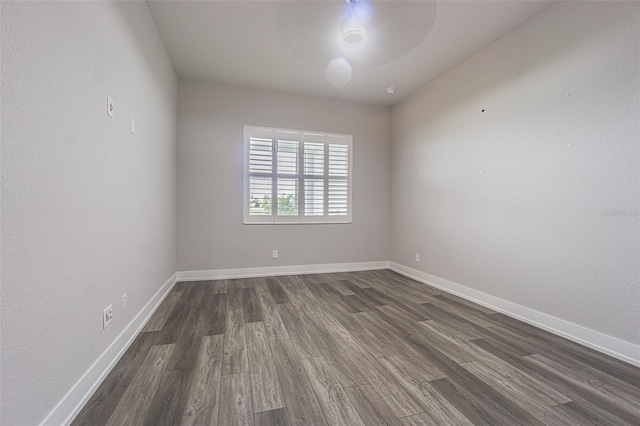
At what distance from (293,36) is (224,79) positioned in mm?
1362

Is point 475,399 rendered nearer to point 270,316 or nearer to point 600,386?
point 600,386

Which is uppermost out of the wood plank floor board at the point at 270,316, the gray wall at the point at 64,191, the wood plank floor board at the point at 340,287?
the gray wall at the point at 64,191

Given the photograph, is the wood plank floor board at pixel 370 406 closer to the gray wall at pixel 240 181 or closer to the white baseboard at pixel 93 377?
the white baseboard at pixel 93 377

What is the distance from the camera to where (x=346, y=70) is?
126 inches

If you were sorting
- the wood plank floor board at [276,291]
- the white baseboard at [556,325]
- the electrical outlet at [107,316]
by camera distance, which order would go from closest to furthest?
1. the electrical outlet at [107,316]
2. the white baseboard at [556,325]
3. the wood plank floor board at [276,291]

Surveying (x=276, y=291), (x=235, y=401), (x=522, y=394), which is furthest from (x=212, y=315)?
(x=522, y=394)

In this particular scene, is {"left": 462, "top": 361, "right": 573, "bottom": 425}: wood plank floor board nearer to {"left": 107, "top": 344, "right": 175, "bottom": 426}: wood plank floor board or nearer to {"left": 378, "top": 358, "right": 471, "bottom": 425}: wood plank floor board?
{"left": 378, "top": 358, "right": 471, "bottom": 425}: wood plank floor board

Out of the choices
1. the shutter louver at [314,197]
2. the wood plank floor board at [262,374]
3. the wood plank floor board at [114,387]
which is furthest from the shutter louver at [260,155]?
the wood plank floor board at [114,387]

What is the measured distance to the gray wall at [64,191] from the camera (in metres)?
0.90

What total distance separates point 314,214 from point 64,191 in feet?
10.1

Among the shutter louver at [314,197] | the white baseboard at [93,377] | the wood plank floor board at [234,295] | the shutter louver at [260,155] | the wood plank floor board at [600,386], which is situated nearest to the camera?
the white baseboard at [93,377]

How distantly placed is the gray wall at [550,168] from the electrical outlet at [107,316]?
3.23 meters

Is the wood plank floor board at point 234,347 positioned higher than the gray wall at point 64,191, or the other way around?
the gray wall at point 64,191

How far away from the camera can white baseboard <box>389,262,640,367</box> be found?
1753 millimetres
